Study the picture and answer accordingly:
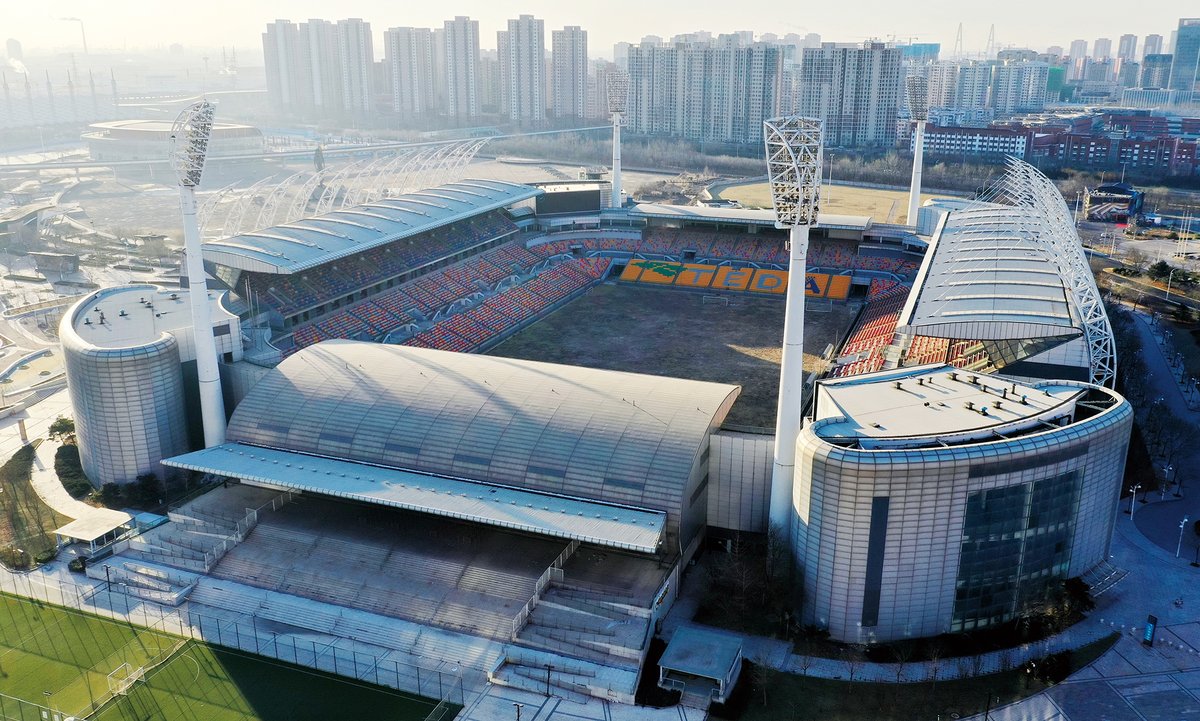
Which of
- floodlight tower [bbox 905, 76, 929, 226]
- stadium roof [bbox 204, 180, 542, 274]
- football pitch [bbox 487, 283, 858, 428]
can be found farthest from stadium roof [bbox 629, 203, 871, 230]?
stadium roof [bbox 204, 180, 542, 274]

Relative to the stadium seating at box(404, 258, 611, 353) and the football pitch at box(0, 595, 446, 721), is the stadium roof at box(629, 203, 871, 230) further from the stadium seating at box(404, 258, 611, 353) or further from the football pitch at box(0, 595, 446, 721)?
the football pitch at box(0, 595, 446, 721)

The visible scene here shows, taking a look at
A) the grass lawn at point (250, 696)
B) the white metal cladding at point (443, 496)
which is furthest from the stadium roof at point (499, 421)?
the grass lawn at point (250, 696)

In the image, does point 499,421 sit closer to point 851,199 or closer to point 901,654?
point 901,654

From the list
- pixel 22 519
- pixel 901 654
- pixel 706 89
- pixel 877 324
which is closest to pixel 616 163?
pixel 877 324

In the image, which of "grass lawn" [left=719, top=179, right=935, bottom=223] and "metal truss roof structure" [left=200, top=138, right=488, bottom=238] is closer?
"metal truss roof structure" [left=200, top=138, right=488, bottom=238]

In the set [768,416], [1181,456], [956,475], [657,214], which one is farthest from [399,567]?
[657,214]

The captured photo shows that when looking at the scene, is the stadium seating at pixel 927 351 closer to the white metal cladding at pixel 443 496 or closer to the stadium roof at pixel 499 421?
the stadium roof at pixel 499 421

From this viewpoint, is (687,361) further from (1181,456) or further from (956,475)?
(956,475)
